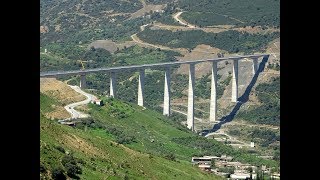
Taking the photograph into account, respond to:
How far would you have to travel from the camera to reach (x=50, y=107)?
29500 mm

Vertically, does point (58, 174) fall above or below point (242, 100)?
above

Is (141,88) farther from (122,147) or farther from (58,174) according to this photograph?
(58,174)

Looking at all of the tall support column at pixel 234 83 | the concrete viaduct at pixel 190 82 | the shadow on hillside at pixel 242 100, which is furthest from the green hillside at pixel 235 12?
the tall support column at pixel 234 83

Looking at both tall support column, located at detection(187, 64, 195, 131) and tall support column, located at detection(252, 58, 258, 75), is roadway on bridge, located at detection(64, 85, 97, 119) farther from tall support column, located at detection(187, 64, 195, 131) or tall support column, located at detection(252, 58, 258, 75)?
tall support column, located at detection(252, 58, 258, 75)

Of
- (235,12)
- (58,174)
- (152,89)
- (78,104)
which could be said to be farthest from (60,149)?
(235,12)

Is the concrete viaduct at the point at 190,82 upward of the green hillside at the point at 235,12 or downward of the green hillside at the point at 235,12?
downward

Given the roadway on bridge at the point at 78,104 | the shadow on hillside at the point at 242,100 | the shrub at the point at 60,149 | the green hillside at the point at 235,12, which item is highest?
the green hillside at the point at 235,12

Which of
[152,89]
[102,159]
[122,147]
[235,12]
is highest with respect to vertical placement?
[235,12]

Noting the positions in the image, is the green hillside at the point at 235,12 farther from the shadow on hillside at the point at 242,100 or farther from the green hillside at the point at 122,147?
the green hillside at the point at 122,147

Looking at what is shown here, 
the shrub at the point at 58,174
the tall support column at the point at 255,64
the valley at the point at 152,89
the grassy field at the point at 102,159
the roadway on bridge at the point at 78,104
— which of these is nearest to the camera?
the shrub at the point at 58,174

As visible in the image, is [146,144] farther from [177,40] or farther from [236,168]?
[177,40]

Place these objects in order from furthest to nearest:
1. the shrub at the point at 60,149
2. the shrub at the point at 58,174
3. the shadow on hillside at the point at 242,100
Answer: the shadow on hillside at the point at 242,100 → the shrub at the point at 60,149 → the shrub at the point at 58,174
